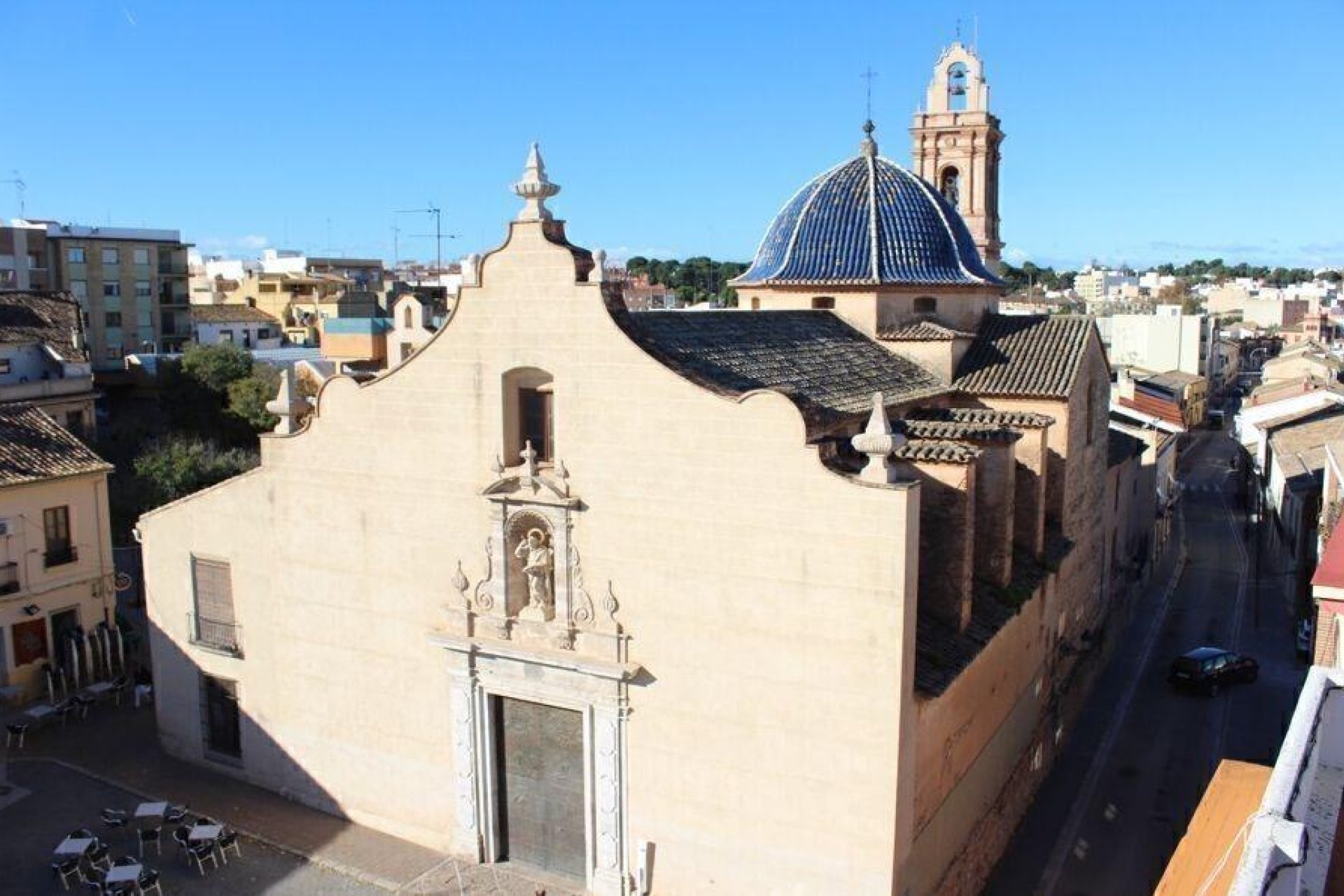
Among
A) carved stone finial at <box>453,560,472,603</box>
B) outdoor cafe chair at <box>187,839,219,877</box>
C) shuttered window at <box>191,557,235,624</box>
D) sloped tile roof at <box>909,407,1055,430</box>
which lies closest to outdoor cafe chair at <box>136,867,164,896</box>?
outdoor cafe chair at <box>187,839,219,877</box>

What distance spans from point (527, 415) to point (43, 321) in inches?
1201

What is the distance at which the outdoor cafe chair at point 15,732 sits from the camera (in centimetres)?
2152

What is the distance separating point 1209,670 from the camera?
26.0m

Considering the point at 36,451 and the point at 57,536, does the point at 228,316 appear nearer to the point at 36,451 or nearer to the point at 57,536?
the point at 36,451

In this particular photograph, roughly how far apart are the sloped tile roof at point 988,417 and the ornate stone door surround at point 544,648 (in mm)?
7178

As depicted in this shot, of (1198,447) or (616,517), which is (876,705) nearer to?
(616,517)

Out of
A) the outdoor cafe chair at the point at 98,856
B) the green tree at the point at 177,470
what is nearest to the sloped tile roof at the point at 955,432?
the outdoor cafe chair at the point at 98,856

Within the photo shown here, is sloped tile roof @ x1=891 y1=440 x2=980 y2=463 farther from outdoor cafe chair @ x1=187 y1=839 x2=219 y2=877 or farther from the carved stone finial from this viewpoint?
outdoor cafe chair @ x1=187 y1=839 x2=219 y2=877

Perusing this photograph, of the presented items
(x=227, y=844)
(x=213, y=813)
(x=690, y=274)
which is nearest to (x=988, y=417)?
(x=227, y=844)

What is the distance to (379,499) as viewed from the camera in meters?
17.5

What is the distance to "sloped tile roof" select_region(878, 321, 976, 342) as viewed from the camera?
22.6 metres

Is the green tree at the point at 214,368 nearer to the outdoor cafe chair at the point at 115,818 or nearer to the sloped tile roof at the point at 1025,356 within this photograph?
the outdoor cafe chair at the point at 115,818

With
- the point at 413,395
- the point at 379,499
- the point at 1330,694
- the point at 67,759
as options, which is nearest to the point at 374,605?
the point at 379,499

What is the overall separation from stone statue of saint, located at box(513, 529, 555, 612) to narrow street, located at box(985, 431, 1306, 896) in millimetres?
8521
